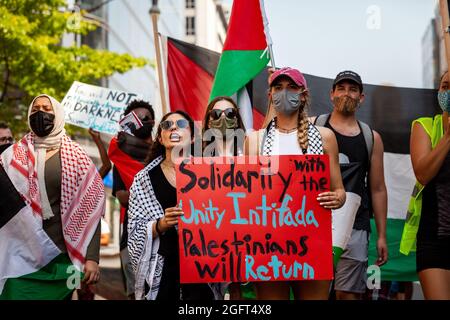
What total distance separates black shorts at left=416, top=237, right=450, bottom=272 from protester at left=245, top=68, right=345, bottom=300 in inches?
26.4

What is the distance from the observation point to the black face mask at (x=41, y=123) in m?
5.71

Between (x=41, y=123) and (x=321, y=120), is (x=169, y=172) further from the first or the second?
(x=321, y=120)

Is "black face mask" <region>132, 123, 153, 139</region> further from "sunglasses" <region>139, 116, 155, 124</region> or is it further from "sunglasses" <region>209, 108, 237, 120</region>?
"sunglasses" <region>209, 108, 237, 120</region>

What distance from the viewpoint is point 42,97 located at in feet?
19.1

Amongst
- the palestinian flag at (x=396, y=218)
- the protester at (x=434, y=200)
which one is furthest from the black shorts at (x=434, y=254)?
the palestinian flag at (x=396, y=218)

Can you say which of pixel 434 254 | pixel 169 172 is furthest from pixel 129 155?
pixel 434 254

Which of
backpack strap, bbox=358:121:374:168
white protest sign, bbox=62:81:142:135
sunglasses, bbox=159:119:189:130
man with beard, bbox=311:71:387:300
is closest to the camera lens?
sunglasses, bbox=159:119:189:130

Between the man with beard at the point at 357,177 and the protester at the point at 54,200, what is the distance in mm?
1703

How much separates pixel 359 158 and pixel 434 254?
112cm

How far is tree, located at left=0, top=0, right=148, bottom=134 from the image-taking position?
52.0 ft

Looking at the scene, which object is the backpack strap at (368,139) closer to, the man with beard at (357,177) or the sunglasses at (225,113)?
the man with beard at (357,177)

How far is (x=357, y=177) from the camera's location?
587 cm

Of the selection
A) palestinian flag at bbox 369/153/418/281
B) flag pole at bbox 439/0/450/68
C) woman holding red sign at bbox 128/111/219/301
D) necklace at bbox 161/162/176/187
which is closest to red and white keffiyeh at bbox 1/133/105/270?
woman holding red sign at bbox 128/111/219/301

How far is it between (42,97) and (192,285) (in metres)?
1.70
